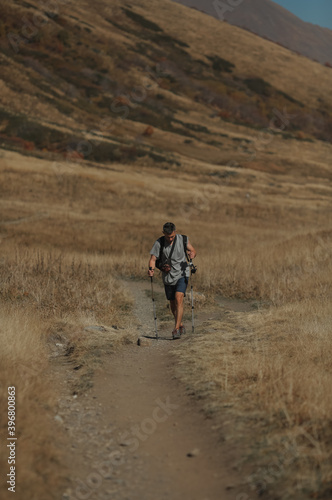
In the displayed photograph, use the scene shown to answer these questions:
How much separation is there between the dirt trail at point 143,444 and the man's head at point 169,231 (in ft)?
8.77

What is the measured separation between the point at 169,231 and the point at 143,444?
4672 mm

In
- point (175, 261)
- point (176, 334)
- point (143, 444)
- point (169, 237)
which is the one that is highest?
point (169, 237)

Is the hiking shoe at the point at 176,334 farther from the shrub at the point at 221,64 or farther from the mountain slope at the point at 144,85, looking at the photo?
the shrub at the point at 221,64

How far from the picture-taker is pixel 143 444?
5535 mm

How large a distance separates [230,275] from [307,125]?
97380 mm

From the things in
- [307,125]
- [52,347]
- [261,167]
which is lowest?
[52,347]

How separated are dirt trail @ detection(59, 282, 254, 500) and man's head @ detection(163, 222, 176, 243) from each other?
2673 mm

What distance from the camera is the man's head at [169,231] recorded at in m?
9.59

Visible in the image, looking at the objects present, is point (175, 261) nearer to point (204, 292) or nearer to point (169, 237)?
point (169, 237)

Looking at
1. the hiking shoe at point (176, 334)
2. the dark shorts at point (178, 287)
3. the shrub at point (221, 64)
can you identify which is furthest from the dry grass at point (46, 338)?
the shrub at point (221, 64)

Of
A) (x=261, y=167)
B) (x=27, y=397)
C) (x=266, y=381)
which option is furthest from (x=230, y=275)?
(x=261, y=167)

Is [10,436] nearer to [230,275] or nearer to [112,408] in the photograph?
[112,408]

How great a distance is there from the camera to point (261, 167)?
67.5 m

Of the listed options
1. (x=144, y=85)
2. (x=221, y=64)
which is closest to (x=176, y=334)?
(x=144, y=85)
